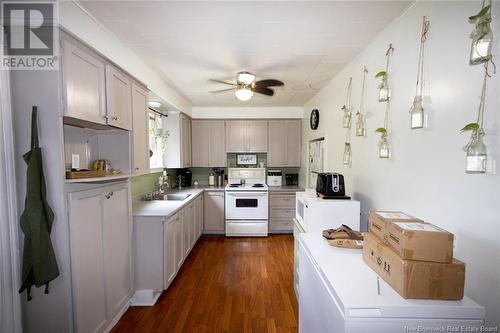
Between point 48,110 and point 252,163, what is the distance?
12.1ft

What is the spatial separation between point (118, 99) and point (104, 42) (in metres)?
0.43

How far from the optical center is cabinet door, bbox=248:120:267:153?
15.0 feet

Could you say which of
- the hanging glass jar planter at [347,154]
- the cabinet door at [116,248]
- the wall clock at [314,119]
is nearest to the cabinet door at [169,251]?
the cabinet door at [116,248]

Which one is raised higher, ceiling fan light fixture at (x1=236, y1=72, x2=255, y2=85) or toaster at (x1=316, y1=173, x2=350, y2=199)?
ceiling fan light fixture at (x1=236, y1=72, x2=255, y2=85)

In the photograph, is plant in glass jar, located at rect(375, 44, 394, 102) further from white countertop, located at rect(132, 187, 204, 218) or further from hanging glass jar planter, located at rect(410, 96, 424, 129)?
white countertop, located at rect(132, 187, 204, 218)

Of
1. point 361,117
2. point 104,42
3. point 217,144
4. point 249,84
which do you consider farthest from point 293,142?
point 104,42

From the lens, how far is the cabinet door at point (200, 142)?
458cm

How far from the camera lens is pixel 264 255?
3.37 meters

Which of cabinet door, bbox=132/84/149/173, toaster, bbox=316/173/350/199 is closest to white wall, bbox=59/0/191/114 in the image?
cabinet door, bbox=132/84/149/173

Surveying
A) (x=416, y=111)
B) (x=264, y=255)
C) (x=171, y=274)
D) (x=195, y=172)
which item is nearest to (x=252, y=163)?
(x=195, y=172)

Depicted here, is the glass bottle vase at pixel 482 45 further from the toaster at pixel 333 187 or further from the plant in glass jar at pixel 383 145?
the toaster at pixel 333 187

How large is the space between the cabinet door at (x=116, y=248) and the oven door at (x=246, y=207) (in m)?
2.10

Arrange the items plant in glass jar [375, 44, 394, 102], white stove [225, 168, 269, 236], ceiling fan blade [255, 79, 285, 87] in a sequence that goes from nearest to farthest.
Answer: plant in glass jar [375, 44, 394, 102] → ceiling fan blade [255, 79, 285, 87] → white stove [225, 168, 269, 236]

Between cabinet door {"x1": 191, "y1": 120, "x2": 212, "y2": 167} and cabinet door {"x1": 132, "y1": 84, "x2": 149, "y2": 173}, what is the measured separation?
2.11m
